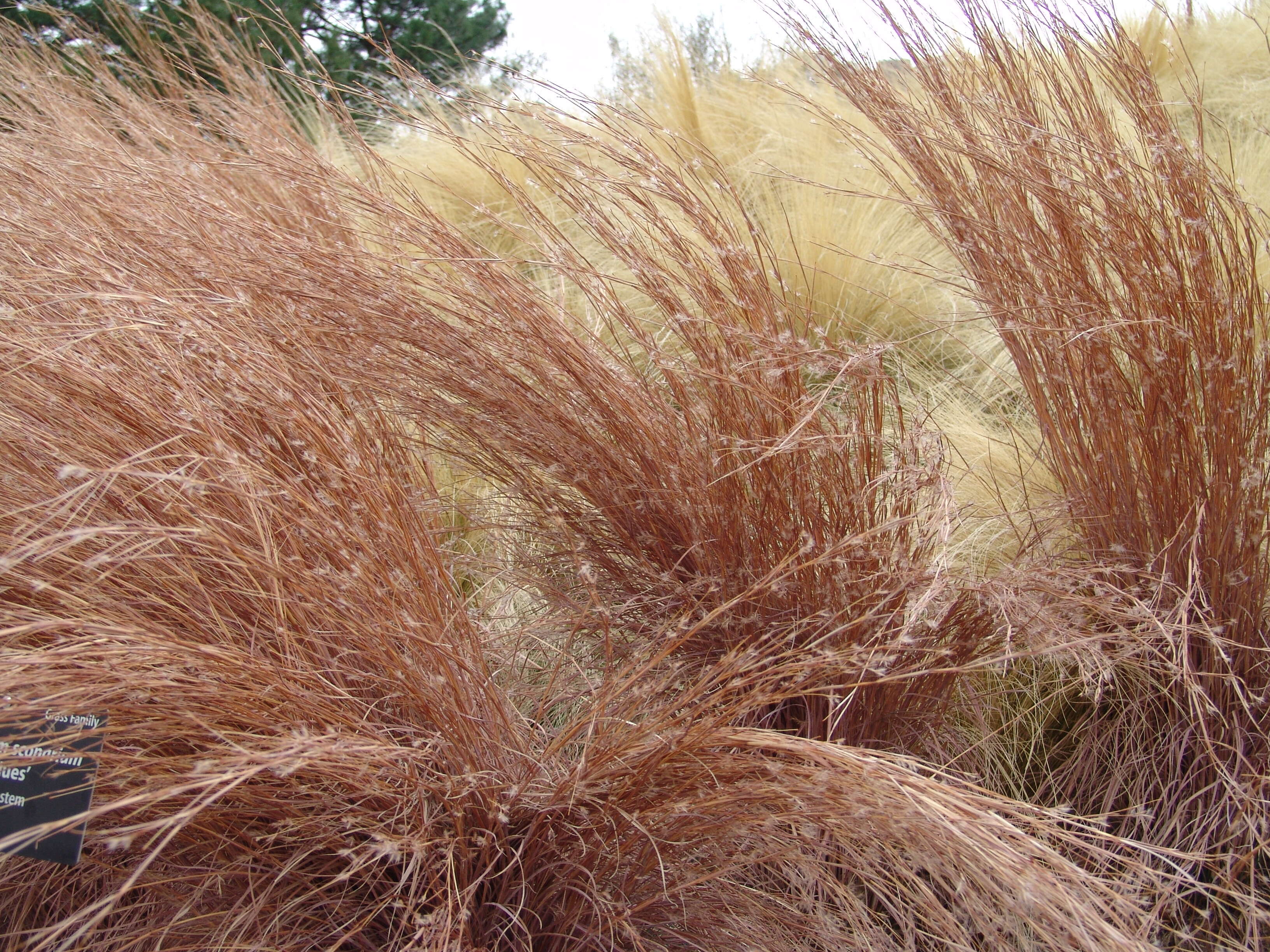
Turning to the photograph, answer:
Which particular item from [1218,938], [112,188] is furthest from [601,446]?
[1218,938]

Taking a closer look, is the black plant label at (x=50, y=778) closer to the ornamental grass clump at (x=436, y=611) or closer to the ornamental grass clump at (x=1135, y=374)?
the ornamental grass clump at (x=436, y=611)

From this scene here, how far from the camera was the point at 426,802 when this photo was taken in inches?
44.6

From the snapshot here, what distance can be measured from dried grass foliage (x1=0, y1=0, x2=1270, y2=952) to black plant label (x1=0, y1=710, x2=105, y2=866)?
37 millimetres

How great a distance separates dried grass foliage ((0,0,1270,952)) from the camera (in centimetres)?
106

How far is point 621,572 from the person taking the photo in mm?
1538

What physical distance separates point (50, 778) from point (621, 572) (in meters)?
0.77

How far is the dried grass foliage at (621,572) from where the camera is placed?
1.06 m

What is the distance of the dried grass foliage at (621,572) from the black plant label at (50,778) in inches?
1.5

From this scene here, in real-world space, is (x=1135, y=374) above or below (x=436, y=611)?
above

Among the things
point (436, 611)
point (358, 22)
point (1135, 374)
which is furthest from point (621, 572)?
point (358, 22)

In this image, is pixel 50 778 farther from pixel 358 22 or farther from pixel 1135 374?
pixel 358 22

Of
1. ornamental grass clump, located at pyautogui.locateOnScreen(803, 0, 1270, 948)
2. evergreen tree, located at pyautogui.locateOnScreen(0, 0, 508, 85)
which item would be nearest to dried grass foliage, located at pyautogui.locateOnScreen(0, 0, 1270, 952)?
ornamental grass clump, located at pyautogui.locateOnScreen(803, 0, 1270, 948)

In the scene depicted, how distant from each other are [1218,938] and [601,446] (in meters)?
1.04

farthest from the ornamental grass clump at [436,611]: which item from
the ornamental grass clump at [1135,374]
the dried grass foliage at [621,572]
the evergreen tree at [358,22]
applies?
the evergreen tree at [358,22]
